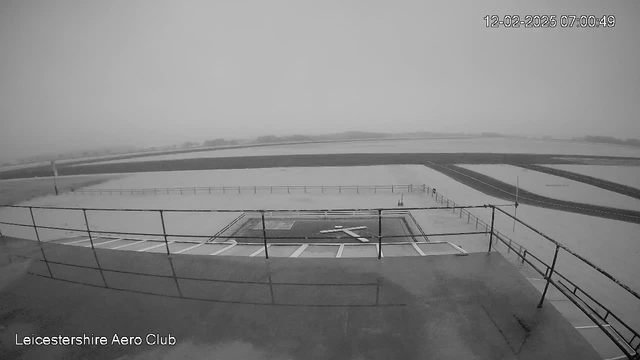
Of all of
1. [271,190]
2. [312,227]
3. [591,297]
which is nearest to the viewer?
[591,297]

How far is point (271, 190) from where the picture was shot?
31250 millimetres

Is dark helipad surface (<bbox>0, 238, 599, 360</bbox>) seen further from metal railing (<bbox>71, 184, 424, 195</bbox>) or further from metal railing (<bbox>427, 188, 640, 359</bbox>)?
metal railing (<bbox>71, 184, 424, 195</bbox>)

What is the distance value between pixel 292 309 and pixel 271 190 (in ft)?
90.6

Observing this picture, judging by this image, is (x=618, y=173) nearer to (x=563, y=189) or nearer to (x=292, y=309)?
(x=563, y=189)

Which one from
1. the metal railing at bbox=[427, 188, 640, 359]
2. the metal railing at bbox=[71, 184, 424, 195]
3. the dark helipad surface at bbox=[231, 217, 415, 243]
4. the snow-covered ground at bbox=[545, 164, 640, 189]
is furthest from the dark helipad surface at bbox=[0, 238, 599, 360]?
the snow-covered ground at bbox=[545, 164, 640, 189]

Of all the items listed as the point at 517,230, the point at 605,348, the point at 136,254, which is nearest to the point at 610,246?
the point at 517,230

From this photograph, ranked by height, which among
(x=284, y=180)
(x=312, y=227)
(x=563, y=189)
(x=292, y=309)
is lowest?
(x=563, y=189)

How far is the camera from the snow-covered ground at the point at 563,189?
2461cm

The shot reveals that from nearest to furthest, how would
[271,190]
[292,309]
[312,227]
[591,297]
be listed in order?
[292,309], [591,297], [312,227], [271,190]

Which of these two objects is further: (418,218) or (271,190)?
(271,190)

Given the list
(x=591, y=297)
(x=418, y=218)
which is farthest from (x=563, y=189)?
(x=591, y=297)

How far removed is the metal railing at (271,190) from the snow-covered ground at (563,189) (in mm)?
13881

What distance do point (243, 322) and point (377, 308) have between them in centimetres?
214

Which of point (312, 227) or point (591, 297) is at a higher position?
point (591, 297)
